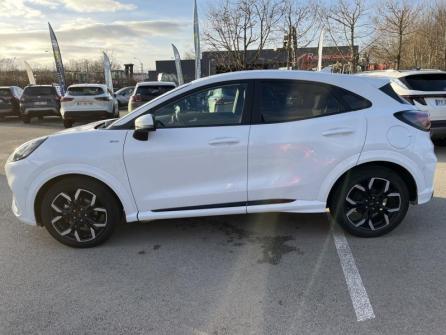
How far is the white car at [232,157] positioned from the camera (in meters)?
4.09

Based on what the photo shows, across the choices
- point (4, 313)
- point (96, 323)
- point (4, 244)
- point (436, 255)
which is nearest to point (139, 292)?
point (96, 323)

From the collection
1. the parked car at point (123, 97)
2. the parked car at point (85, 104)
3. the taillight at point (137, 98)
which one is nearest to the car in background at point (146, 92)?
the taillight at point (137, 98)

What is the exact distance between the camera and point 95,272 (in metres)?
3.83

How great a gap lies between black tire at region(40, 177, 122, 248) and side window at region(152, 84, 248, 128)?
0.89 meters

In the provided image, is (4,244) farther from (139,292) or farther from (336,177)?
(336,177)

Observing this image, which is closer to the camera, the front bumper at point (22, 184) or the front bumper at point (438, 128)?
the front bumper at point (22, 184)

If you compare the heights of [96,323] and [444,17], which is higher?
[444,17]

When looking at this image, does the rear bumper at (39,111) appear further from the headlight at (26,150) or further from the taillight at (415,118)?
the taillight at (415,118)

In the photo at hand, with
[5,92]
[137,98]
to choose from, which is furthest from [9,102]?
[137,98]

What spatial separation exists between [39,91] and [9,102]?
2350mm

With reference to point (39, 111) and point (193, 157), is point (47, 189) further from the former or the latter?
point (39, 111)

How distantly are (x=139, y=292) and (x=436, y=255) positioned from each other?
104 inches

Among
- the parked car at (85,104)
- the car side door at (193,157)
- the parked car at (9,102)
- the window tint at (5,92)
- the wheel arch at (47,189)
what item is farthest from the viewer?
the window tint at (5,92)

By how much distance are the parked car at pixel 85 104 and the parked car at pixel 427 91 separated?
9.95 meters
